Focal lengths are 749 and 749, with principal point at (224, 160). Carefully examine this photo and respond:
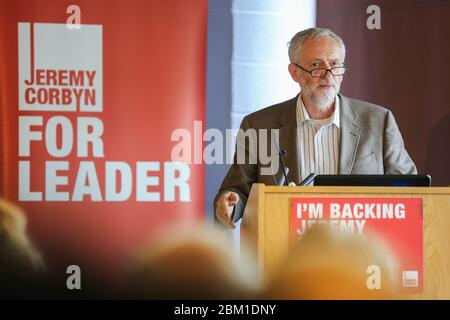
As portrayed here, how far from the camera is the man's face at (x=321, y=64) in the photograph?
3.38m

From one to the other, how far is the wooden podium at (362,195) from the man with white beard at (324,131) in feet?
3.65

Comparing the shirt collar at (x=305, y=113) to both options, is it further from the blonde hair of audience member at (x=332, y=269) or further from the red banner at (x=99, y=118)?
the blonde hair of audience member at (x=332, y=269)

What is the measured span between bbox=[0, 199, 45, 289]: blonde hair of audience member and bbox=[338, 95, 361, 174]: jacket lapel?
1.92 metres

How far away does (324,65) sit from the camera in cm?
339

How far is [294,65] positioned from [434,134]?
1.29 meters

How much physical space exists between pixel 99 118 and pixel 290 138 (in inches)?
53.4

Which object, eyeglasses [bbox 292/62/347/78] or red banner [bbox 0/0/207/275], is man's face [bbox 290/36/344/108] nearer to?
eyeglasses [bbox 292/62/347/78]

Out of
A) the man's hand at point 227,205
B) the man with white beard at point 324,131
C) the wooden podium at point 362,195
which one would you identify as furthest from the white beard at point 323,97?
the wooden podium at point 362,195

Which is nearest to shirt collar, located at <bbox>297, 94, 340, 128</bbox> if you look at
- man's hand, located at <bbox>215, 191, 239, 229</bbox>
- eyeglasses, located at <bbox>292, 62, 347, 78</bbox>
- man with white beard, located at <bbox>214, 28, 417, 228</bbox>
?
man with white beard, located at <bbox>214, 28, 417, 228</bbox>

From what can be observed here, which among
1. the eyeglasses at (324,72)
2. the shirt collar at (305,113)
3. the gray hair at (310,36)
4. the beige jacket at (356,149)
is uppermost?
the gray hair at (310,36)

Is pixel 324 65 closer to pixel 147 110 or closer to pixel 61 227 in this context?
pixel 147 110

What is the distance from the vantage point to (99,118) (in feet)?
14.0

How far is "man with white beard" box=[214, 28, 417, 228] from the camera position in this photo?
3303 millimetres

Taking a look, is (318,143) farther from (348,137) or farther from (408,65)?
(408,65)
